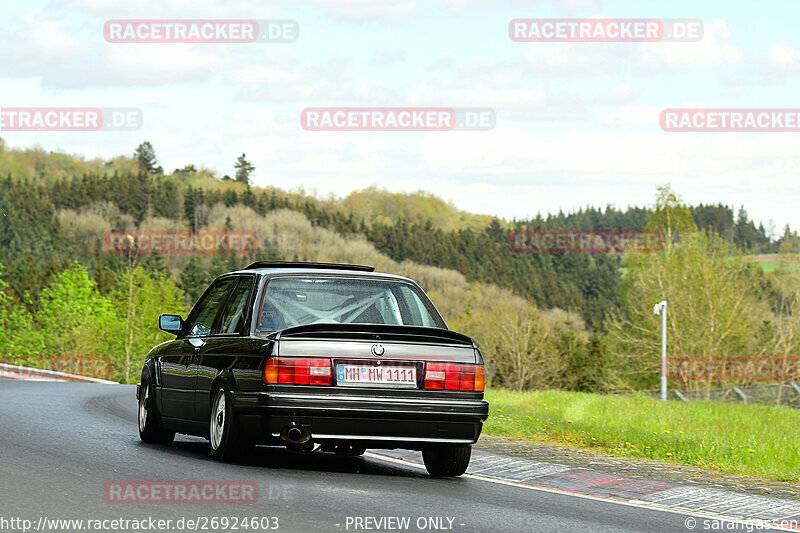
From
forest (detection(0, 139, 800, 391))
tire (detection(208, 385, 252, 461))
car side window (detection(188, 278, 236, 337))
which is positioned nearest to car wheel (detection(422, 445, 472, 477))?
tire (detection(208, 385, 252, 461))

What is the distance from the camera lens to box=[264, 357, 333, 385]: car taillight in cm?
841

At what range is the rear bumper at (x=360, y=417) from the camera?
27.5 ft

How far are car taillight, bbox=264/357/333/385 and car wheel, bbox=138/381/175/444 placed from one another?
9.85 ft

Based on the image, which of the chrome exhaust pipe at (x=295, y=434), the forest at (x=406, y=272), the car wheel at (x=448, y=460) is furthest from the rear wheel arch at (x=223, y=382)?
the forest at (x=406, y=272)

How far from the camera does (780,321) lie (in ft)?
192

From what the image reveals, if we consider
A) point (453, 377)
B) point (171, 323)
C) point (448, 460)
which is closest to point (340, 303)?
point (453, 377)

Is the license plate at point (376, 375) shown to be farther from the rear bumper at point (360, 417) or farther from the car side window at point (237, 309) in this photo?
the car side window at point (237, 309)

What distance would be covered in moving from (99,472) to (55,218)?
5545 inches

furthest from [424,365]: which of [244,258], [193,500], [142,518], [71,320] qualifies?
[244,258]

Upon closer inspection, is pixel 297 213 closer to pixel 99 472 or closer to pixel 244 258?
pixel 244 258

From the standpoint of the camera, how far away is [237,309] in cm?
970

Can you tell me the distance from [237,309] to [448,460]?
2.35 m

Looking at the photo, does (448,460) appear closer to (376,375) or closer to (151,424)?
(376,375)

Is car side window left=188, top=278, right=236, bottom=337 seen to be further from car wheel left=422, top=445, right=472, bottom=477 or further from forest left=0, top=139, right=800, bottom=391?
forest left=0, top=139, right=800, bottom=391
